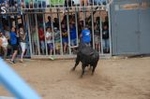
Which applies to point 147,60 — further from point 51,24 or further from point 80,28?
point 51,24

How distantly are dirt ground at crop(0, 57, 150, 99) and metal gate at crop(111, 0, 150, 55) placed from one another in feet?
1.57

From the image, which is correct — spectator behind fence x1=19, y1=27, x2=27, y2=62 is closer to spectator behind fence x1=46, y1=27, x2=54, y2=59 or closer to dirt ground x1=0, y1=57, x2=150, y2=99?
dirt ground x1=0, y1=57, x2=150, y2=99

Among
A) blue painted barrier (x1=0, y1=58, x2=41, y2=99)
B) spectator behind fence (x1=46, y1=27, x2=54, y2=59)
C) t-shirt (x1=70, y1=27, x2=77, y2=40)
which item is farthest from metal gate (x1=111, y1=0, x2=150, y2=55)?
blue painted barrier (x1=0, y1=58, x2=41, y2=99)

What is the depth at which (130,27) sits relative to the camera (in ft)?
48.8

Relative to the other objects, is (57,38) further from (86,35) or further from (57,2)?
(57,2)

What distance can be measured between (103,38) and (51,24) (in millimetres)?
2173

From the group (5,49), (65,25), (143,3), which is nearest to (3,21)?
(5,49)

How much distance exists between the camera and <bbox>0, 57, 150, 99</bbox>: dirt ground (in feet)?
34.9

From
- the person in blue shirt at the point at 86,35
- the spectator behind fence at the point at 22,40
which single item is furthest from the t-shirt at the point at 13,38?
the person in blue shirt at the point at 86,35

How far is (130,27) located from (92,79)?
3.61 meters

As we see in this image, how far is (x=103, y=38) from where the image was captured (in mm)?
15297

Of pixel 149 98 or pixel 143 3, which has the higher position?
pixel 143 3

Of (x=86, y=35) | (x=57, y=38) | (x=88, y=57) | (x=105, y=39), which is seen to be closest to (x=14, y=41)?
(x=57, y=38)

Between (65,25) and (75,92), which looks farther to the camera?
(65,25)
